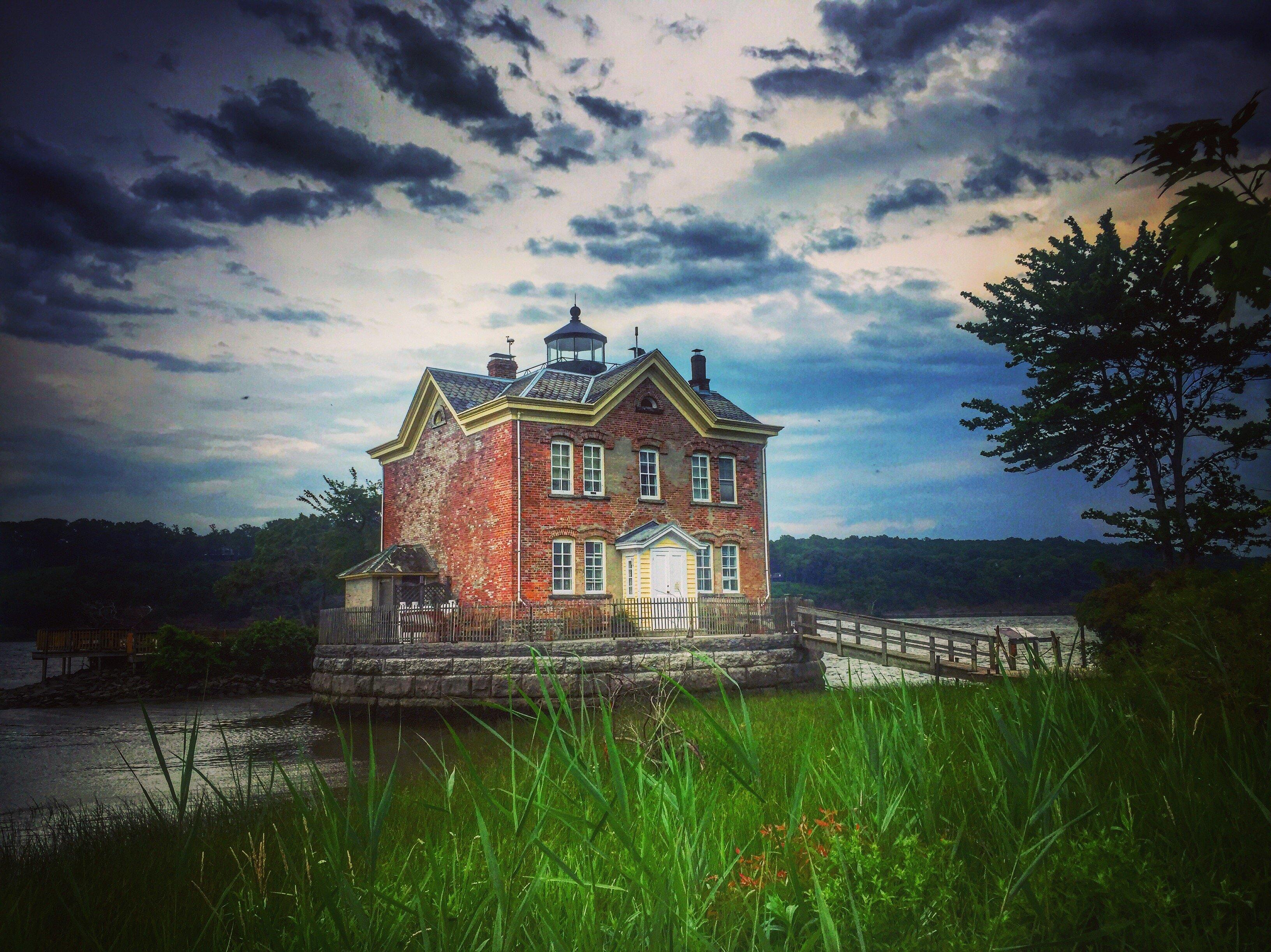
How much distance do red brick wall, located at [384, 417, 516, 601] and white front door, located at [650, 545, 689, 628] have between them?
4433 mm

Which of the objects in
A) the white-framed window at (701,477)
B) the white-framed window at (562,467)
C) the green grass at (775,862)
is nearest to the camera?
the green grass at (775,862)

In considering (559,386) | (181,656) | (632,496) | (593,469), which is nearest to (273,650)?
(181,656)

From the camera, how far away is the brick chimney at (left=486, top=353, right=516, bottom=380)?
30248 mm

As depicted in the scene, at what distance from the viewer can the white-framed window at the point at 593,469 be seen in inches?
957

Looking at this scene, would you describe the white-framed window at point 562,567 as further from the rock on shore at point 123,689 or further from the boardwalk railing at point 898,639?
the rock on shore at point 123,689

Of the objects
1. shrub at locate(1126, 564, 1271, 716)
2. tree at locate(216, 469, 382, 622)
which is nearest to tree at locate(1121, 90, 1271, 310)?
shrub at locate(1126, 564, 1271, 716)

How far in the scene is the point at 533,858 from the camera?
3.31 metres

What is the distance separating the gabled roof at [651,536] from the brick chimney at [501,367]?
9081mm

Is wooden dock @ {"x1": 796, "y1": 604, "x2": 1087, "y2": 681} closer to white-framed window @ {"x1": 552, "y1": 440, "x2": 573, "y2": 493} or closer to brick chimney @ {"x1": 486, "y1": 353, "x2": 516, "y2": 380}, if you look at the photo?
white-framed window @ {"x1": 552, "y1": 440, "x2": 573, "y2": 493}

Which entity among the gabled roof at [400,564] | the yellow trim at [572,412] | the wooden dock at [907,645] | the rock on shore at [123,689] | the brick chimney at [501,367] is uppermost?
the brick chimney at [501,367]

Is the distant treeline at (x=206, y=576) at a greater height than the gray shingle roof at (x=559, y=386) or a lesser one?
lesser

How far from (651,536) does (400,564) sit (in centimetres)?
853

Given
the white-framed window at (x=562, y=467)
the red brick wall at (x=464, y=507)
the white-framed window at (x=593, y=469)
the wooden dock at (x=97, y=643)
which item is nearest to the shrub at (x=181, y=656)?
the wooden dock at (x=97, y=643)

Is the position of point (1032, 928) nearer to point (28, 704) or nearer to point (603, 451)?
point (603, 451)
